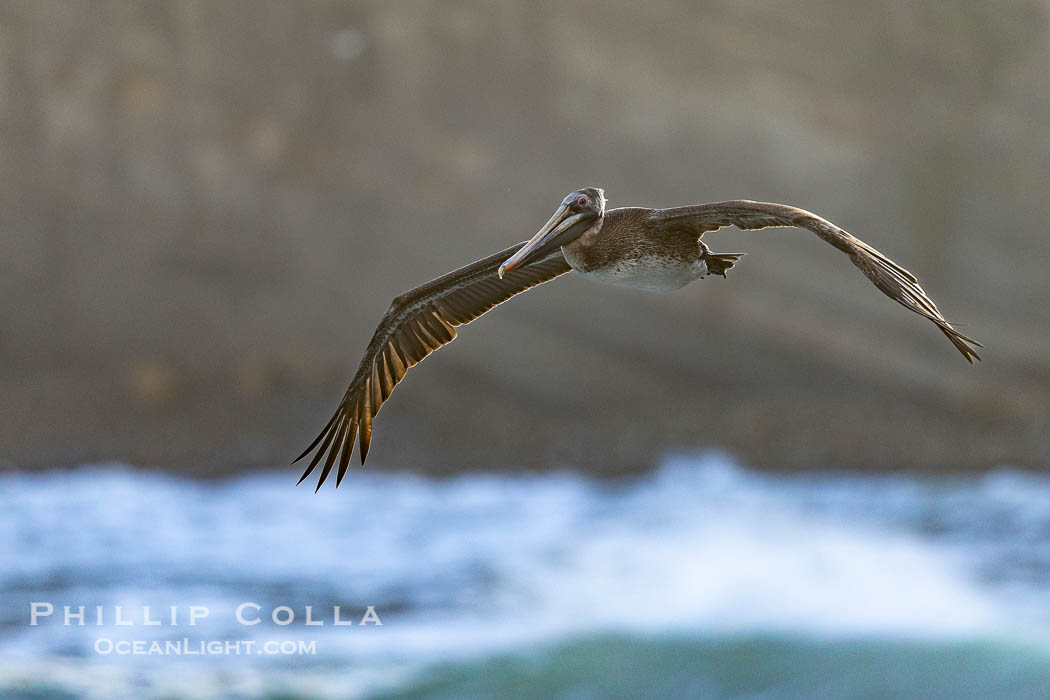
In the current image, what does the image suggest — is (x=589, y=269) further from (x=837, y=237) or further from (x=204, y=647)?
(x=204, y=647)

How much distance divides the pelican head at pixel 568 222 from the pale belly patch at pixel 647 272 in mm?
100

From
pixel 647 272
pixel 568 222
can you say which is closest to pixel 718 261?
pixel 647 272

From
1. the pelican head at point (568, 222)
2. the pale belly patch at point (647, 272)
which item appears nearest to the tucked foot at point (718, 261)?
the pale belly patch at point (647, 272)

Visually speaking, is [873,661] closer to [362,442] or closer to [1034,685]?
[1034,685]

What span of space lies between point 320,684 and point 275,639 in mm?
2266

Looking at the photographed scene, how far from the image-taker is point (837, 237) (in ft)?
12.6

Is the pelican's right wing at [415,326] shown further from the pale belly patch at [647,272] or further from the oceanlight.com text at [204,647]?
the oceanlight.com text at [204,647]

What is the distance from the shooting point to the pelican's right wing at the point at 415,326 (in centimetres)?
559

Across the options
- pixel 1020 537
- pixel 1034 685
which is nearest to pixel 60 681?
pixel 1034 685

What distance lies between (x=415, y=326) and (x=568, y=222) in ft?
4.60

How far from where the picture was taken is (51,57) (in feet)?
74.2

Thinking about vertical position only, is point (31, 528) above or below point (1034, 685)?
above

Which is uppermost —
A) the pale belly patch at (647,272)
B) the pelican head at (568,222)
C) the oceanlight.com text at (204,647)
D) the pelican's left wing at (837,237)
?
the oceanlight.com text at (204,647)

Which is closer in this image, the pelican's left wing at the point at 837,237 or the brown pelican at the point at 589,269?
the pelican's left wing at the point at 837,237
